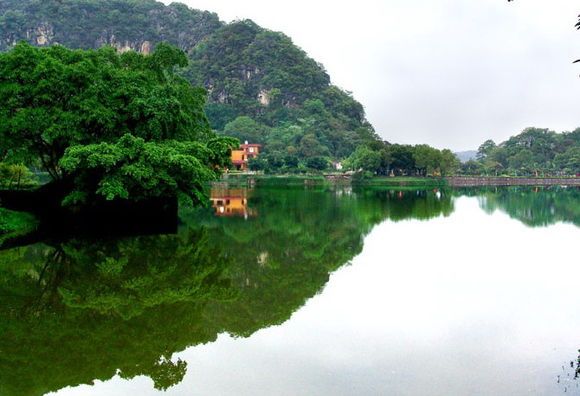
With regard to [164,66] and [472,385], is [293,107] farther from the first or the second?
[472,385]

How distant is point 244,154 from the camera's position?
85.4 meters

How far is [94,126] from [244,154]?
64798 millimetres

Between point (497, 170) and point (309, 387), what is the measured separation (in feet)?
304

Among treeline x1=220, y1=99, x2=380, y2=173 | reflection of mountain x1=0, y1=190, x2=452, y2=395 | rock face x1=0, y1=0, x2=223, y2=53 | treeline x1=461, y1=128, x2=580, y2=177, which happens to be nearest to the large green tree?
reflection of mountain x1=0, y1=190, x2=452, y2=395

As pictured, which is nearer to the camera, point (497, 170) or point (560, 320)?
point (560, 320)

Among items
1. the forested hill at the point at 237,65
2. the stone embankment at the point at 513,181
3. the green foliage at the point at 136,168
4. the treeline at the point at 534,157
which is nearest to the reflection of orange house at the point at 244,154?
the forested hill at the point at 237,65

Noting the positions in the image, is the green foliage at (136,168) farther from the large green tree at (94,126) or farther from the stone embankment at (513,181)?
the stone embankment at (513,181)

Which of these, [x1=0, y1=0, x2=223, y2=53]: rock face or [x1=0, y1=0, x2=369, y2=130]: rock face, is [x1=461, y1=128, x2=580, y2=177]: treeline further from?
[x1=0, y1=0, x2=223, y2=53]: rock face

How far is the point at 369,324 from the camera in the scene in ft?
30.1

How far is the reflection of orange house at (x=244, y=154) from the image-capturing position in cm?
8266

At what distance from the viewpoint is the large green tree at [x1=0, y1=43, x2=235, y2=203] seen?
61.9ft

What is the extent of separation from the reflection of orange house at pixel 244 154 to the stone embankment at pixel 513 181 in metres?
28.2

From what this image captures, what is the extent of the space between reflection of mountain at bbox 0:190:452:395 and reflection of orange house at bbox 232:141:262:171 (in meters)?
63.0

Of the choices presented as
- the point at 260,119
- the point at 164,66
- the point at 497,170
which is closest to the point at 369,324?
the point at 164,66
